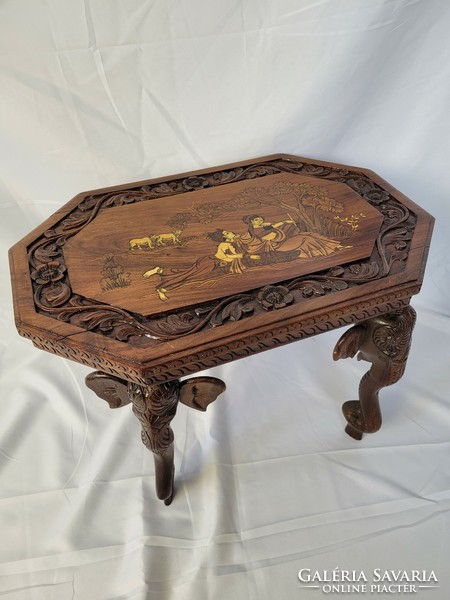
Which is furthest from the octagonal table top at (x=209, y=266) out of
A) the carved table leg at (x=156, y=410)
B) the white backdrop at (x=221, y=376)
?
the white backdrop at (x=221, y=376)

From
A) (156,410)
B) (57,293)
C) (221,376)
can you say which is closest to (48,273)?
(57,293)

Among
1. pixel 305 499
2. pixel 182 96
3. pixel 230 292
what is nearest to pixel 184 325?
pixel 230 292

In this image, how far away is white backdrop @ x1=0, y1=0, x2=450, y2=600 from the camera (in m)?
1.31

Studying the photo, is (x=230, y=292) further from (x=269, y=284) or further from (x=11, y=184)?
(x=11, y=184)

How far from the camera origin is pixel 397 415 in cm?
163

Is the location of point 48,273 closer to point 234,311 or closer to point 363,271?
point 234,311

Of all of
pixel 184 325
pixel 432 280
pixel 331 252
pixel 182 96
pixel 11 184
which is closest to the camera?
pixel 184 325

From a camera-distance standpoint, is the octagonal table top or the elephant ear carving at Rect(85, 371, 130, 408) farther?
the elephant ear carving at Rect(85, 371, 130, 408)

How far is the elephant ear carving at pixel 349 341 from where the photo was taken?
51.0 inches

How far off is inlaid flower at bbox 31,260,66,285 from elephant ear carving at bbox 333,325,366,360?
67 centimetres

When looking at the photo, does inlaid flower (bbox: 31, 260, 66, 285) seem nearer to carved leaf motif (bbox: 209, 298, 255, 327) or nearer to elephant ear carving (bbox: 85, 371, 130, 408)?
elephant ear carving (bbox: 85, 371, 130, 408)

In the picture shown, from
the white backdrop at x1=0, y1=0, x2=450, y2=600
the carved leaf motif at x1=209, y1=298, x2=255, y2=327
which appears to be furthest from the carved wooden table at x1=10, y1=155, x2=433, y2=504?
the white backdrop at x1=0, y1=0, x2=450, y2=600

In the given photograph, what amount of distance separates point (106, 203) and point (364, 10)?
2.87 ft

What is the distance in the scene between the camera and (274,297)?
1.09m
